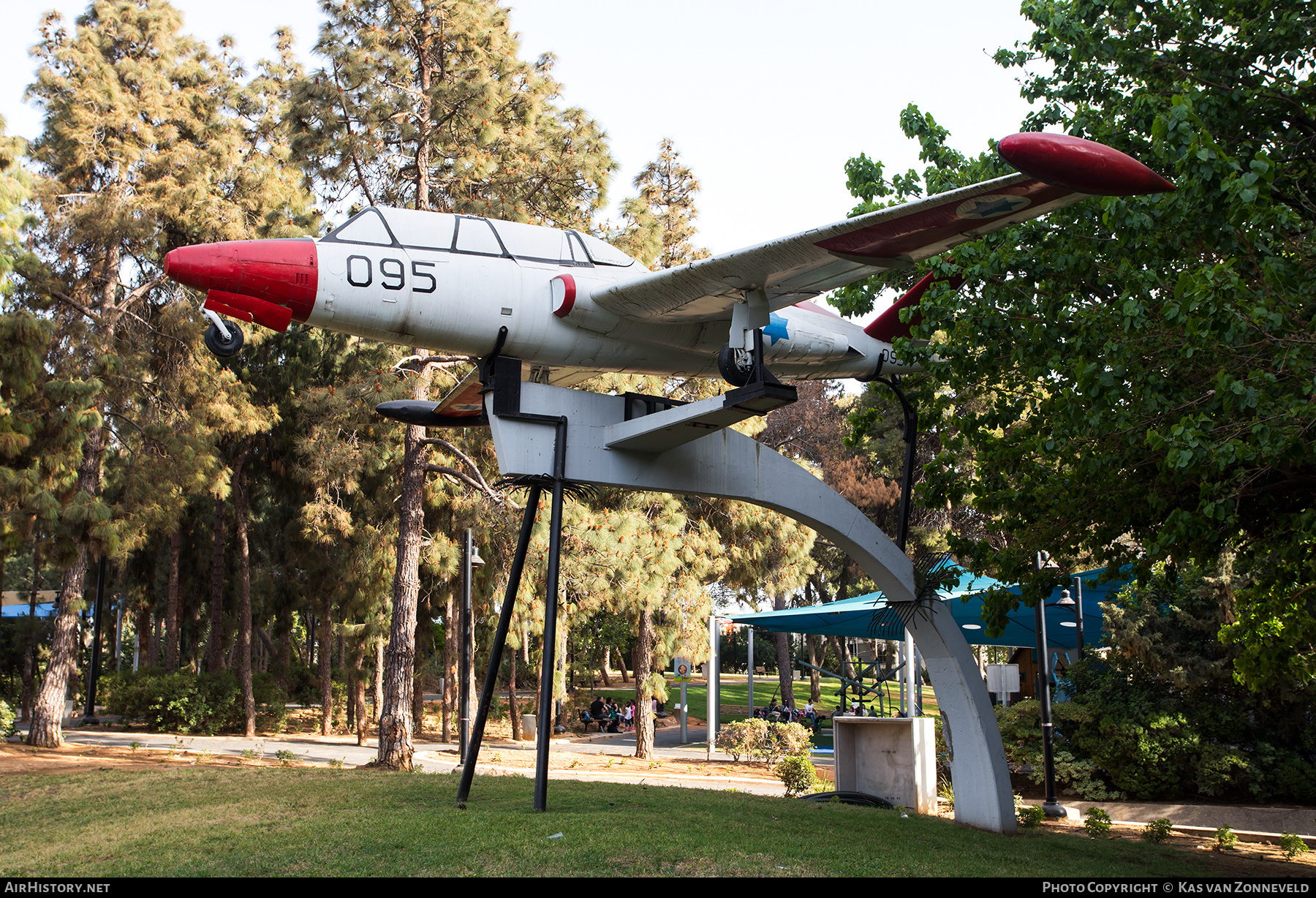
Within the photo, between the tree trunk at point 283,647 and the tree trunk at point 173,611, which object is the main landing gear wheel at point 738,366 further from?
the tree trunk at point 283,647

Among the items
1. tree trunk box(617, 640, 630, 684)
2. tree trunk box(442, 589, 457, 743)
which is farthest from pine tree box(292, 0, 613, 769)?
tree trunk box(617, 640, 630, 684)

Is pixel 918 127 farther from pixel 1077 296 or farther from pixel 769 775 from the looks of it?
pixel 769 775

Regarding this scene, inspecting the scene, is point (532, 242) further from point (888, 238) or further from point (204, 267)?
point (888, 238)

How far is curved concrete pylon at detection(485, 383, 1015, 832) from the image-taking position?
346 inches

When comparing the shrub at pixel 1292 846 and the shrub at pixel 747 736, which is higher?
the shrub at pixel 1292 846

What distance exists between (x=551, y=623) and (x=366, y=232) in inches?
145

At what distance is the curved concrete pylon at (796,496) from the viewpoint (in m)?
8.78

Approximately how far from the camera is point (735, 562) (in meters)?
24.1

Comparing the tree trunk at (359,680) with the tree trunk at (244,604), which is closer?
the tree trunk at (359,680)

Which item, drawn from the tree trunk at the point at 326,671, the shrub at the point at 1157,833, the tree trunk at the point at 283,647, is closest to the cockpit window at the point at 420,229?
the shrub at the point at 1157,833

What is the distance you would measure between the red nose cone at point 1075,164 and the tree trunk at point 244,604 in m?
23.6

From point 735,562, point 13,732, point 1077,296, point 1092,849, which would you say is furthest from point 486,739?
point 1077,296

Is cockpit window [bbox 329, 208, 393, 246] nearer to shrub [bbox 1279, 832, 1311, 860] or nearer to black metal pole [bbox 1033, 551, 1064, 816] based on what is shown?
black metal pole [bbox 1033, 551, 1064, 816]

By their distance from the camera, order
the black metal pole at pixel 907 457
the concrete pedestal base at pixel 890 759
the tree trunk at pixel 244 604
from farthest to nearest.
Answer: the tree trunk at pixel 244 604, the concrete pedestal base at pixel 890 759, the black metal pole at pixel 907 457
